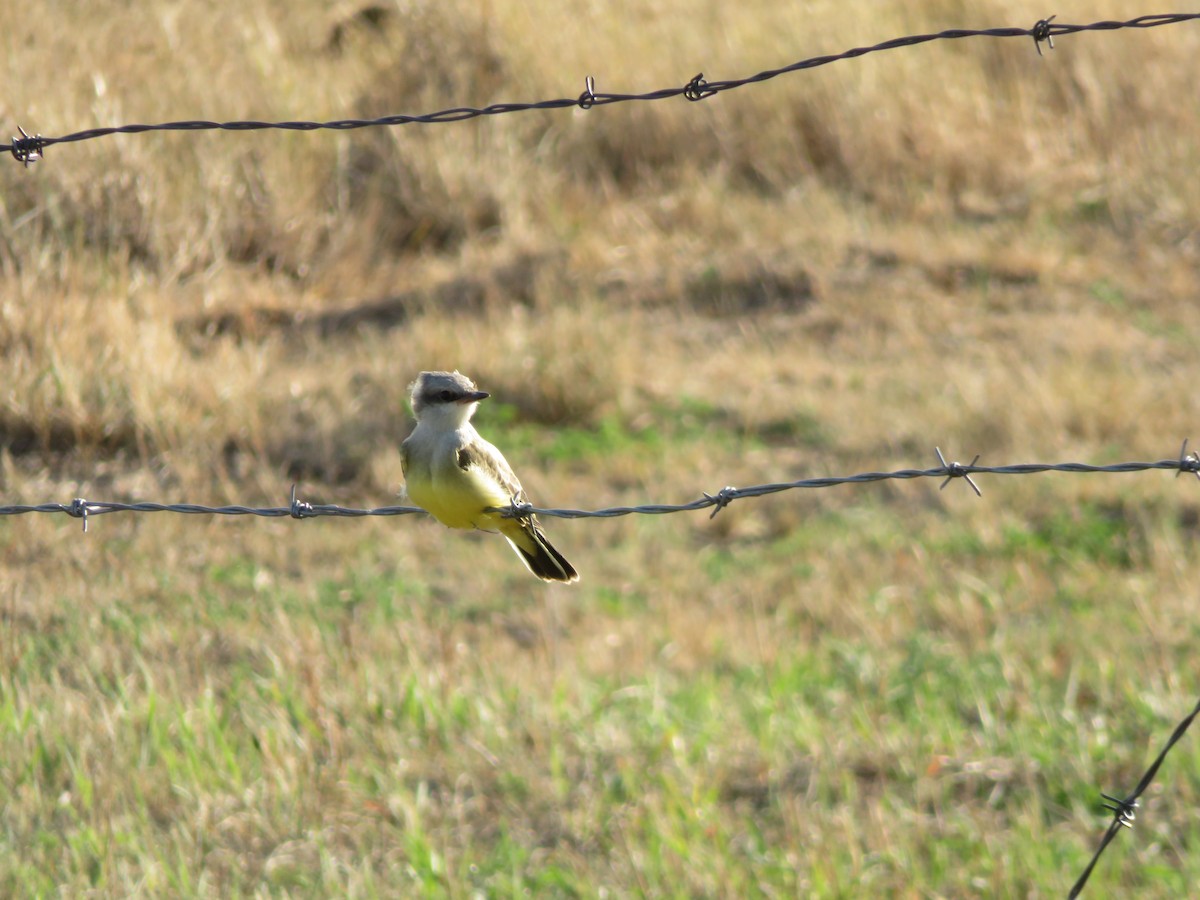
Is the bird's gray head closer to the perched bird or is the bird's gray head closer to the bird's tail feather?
the perched bird

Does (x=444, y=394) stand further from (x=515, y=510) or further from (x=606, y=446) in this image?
(x=606, y=446)

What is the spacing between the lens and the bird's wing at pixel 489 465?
325 centimetres

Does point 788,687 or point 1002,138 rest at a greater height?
point 1002,138

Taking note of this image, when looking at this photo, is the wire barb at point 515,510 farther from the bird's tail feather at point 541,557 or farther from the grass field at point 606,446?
the grass field at point 606,446

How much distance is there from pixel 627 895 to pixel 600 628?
193 centimetres

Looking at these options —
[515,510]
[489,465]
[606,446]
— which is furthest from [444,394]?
[606,446]

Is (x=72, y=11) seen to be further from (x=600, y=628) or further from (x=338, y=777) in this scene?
(x=338, y=777)

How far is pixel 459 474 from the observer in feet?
10.5

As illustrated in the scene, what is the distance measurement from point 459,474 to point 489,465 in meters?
0.13

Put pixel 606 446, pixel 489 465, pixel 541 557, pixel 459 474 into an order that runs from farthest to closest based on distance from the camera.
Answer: pixel 606 446
pixel 541 557
pixel 489 465
pixel 459 474

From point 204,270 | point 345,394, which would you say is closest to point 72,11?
point 204,270

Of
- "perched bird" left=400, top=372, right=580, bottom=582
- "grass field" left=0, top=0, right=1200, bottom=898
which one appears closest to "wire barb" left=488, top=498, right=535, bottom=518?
"perched bird" left=400, top=372, right=580, bottom=582

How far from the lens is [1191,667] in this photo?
529 cm

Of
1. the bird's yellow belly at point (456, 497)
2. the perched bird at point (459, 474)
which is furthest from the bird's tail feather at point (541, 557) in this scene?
the bird's yellow belly at point (456, 497)
